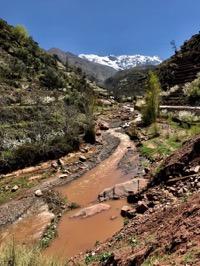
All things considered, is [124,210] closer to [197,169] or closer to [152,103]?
[197,169]

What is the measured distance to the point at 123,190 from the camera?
18.7 meters

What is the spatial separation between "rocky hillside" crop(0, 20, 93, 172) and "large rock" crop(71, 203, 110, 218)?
8841mm

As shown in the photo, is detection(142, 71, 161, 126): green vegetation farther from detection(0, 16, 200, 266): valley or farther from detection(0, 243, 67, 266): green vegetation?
detection(0, 243, 67, 266): green vegetation

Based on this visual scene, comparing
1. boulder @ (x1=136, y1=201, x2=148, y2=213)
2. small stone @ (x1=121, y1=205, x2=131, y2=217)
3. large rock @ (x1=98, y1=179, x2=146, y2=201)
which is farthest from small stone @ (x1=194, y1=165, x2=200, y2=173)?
large rock @ (x1=98, y1=179, x2=146, y2=201)

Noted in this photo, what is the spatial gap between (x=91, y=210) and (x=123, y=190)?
2.35 metres

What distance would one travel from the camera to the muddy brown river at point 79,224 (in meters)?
14.2

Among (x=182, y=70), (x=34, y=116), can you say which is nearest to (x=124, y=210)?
(x=34, y=116)

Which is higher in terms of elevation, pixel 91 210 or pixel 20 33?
pixel 20 33

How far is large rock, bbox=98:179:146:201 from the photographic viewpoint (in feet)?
60.1

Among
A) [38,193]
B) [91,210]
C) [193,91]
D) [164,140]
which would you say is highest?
[193,91]

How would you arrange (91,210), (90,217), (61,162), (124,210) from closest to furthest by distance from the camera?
(124,210)
(90,217)
(91,210)
(61,162)

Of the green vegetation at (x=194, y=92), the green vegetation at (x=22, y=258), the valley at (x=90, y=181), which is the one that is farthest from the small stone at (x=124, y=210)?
the green vegetation at (x=194, y=92)

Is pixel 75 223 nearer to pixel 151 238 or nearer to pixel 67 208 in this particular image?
pixel 67 208

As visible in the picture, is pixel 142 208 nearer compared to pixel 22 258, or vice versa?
pixel 22 258
